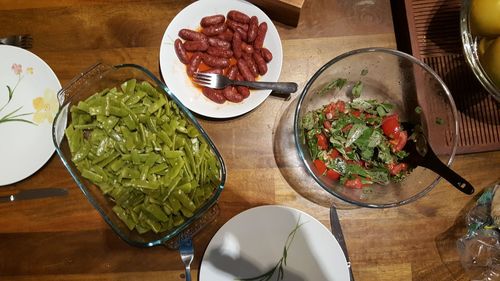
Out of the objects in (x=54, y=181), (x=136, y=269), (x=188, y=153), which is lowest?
(x=136, y=269)

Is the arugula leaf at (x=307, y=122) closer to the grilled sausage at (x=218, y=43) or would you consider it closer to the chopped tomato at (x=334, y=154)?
the chopped tomato at (x=334, y=154)

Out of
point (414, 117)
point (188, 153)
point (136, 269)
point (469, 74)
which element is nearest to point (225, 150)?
point (188, 153)

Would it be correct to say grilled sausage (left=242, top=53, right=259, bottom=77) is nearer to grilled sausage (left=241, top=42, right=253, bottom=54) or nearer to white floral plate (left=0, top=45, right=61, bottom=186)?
grilled sausage (left=241, top=42, right=253, bottom=54)

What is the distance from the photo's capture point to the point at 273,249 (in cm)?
145

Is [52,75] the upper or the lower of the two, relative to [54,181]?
upper

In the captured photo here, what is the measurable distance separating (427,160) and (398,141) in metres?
0.12

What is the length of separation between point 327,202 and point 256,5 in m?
0.70

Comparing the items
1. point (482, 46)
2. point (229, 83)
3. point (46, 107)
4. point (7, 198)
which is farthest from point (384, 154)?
point (7, 198)

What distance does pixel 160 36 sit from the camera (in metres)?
1.57

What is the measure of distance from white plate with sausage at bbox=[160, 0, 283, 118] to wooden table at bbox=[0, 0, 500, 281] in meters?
0.07

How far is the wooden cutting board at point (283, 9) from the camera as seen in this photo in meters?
1.45

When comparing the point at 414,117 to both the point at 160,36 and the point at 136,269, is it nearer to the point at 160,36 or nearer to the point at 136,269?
the point at 160,36

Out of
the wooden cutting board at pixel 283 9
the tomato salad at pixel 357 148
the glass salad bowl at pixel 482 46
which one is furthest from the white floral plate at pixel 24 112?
the glass salad bowl at pixel 482 46

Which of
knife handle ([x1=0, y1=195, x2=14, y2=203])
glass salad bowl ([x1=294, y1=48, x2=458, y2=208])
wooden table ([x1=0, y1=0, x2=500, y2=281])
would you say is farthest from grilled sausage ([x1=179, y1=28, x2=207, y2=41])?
knife handle ([x1=0, y1=195, x2=14, y2=203])
